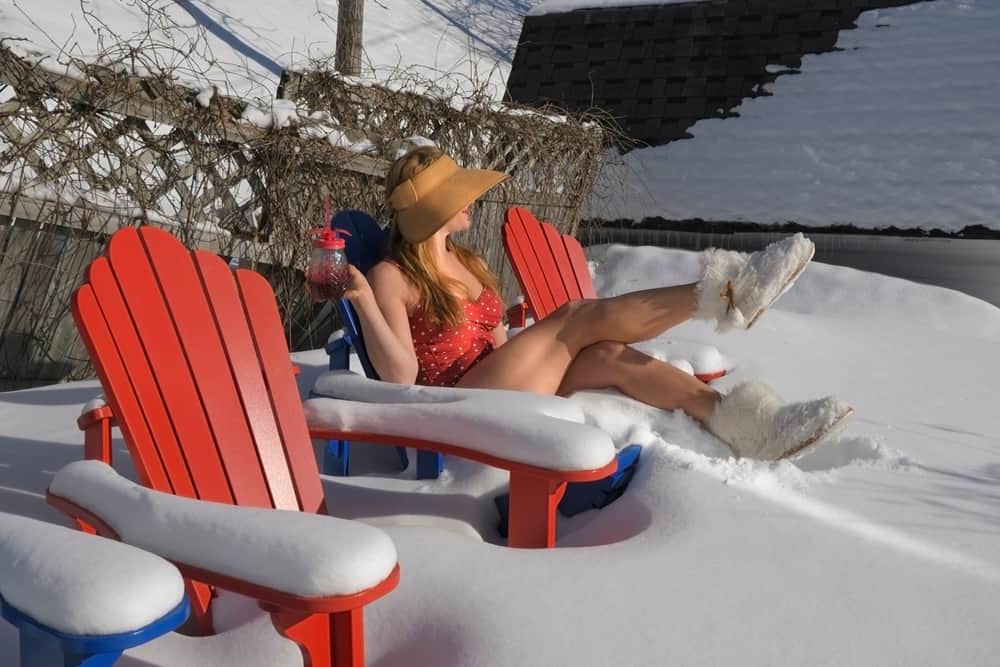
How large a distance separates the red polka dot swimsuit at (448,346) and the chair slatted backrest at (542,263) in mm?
778

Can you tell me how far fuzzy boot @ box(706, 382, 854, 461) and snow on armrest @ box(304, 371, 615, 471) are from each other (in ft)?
2.26

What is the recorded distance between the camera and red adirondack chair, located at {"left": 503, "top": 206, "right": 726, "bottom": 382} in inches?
165

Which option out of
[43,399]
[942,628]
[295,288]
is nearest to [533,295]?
[295,288]

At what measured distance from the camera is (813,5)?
7938mm

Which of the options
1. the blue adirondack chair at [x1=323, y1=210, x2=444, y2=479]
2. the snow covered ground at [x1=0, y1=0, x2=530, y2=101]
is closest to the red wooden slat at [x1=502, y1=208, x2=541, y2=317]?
the blue adirondack chair at [x1=323, y1=210, x2=444, y2=479]

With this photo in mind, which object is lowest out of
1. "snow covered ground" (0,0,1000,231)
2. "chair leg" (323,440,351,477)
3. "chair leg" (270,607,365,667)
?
"chair leg" (323,440,351,477)

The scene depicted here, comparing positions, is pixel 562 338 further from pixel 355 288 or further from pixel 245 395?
pixel 245 395

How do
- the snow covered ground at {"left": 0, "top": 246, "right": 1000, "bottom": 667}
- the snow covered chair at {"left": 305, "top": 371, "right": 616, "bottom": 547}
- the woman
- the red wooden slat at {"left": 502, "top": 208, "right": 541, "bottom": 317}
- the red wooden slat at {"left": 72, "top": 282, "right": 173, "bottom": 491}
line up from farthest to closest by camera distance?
the red wooden slat at {"left": 502, "top": 208, "right": 541, "bottom": 317}, the woman, the snow covered chair at {"left": 305, "top": 371, "right": 616, "bottom": 547}, the red wooden slat at {"left": 72, "top": 282, "right": 173, "bottom": 491}, the snow covered ground at {"left": 0, "top": 246, "right": 1000, "bottom": 667}

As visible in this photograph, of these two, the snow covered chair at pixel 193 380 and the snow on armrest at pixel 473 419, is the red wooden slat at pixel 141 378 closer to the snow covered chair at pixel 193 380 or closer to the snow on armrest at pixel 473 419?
the snow covered chair at pixel 193 380

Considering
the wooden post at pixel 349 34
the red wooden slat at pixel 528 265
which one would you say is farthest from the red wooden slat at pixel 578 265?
the wooden post at pixel 349 34

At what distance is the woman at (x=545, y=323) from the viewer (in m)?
2.71

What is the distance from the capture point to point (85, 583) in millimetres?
1176

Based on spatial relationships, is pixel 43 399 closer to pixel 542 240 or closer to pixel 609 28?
pixel 542 240

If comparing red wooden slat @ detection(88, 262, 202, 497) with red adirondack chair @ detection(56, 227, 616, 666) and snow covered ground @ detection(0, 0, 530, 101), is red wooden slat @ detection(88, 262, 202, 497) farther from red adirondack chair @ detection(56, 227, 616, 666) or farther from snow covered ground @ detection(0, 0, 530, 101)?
snow covered ground @ detection(0, 0, 530, 101)
